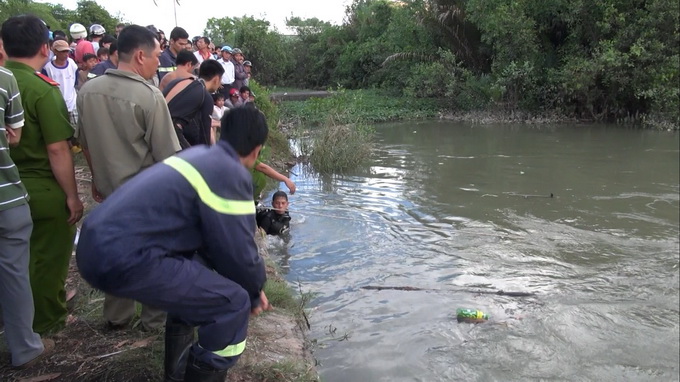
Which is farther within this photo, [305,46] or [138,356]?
[305,46]

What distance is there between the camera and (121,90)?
3.14m

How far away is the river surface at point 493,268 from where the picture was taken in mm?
4965

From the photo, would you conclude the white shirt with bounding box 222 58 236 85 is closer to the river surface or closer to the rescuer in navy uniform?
the river surface

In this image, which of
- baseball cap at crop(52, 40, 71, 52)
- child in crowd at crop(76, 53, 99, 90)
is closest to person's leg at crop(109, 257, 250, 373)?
baseball cap at crop(52, 40, 71, 52)

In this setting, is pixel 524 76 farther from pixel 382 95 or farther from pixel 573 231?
pixel 573 231

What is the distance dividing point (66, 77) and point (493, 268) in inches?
219

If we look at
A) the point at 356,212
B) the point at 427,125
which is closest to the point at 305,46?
the point at 427,125

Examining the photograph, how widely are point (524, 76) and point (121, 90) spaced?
71.3 feet

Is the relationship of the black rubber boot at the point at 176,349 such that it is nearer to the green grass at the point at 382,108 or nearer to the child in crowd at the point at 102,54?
the child in crowd at the point at 102,54

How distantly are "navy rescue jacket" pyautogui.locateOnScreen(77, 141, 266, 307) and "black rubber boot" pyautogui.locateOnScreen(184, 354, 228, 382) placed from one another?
1.66ft

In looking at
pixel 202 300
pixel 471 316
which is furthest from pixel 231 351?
pixel 471 316

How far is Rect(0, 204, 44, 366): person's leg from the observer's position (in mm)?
2914

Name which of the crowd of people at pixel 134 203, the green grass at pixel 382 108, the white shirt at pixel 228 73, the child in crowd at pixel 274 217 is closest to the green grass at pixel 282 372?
the crowd of people at pixel 134 203

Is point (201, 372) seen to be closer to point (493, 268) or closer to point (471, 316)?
point (471, 316)
